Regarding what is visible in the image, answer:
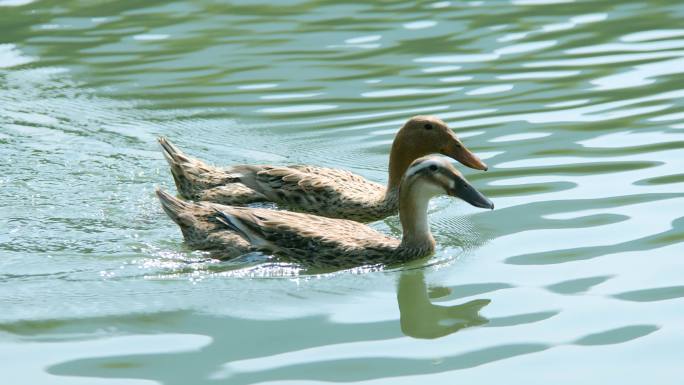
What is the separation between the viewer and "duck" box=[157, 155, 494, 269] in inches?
368

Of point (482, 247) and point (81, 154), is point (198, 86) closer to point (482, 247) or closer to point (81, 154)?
point (81, 154)

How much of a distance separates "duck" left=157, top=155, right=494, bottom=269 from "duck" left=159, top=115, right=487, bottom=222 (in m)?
1.15

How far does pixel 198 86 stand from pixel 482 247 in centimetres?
581

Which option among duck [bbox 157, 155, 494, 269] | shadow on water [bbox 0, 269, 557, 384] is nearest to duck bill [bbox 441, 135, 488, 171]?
duck [bbox 157, 155, 494, 269]

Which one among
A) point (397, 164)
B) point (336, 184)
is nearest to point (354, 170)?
point (397, 164)

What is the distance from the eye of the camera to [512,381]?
688 cm

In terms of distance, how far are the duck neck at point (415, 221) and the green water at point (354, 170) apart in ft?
0.48

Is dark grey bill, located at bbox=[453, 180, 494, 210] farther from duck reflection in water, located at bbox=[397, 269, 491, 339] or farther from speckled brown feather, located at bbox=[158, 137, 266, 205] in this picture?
speckled brown feather, located at bbox=[158, 137, 266, 205]

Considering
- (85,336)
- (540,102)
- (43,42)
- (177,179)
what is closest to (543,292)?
(85,336)

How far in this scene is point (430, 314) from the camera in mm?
8109

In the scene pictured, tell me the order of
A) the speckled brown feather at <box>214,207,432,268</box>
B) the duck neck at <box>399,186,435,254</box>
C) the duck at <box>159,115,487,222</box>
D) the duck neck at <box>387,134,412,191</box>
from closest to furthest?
the speckled brown feather at <box>214,207,432,268</box> < the duck neck at <box>399,186,435,254</box> < the duck at <box>159,115,487,222</box> < the duck neck at <box>387,134,412,191</box>

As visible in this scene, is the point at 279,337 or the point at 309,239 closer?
the point at 279,337

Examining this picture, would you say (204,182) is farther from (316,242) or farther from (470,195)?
(470,195)

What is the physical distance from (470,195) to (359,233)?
32.6 inches
